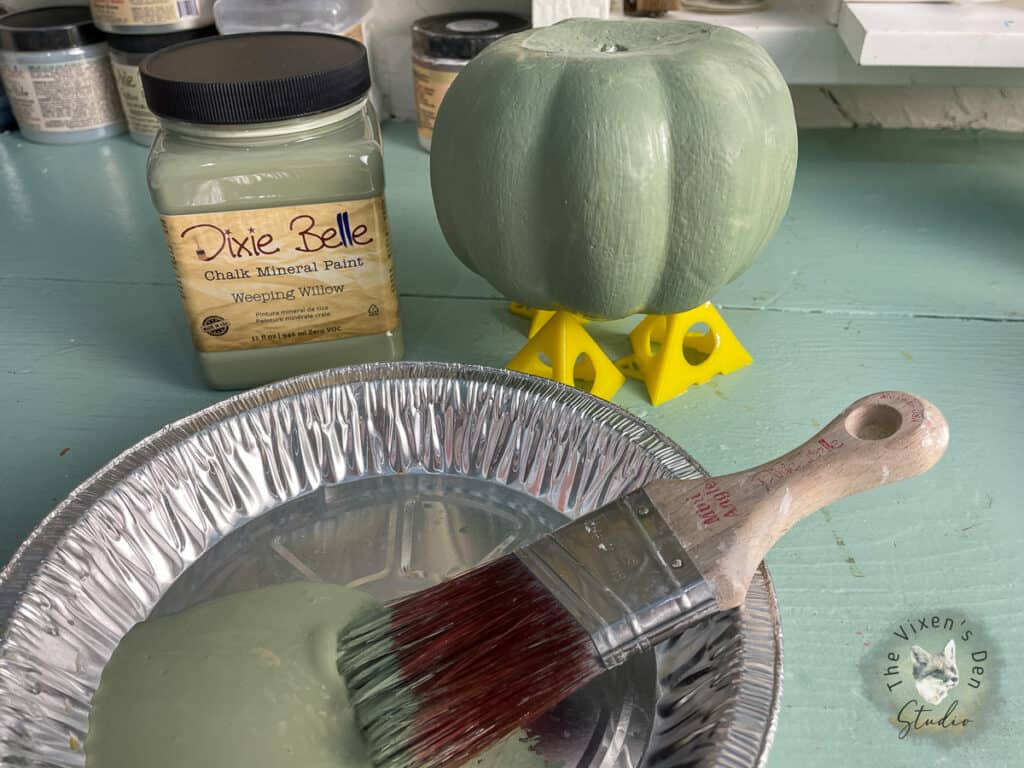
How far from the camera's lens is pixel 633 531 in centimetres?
37

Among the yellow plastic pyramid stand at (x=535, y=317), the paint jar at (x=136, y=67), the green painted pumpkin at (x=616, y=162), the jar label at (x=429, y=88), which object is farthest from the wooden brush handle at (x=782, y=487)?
the paint jar at (x=136, y=67)

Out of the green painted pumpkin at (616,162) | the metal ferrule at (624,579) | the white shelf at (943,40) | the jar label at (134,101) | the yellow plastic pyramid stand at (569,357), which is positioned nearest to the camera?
the metal ferrule at (624,579)

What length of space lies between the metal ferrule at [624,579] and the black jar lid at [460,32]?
2.04 ft

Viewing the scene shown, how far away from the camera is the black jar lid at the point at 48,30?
0.96m

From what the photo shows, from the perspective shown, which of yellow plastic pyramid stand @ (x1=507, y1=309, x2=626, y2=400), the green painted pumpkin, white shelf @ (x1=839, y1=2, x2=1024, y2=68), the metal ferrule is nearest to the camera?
the metal ferrule

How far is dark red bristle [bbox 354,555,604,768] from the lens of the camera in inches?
13.9

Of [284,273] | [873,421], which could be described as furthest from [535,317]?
[873,421]

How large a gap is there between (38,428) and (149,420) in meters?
0.07

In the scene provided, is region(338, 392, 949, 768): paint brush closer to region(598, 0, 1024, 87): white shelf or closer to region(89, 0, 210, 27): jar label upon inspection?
region(598, 0, 1024, 87): white shelf

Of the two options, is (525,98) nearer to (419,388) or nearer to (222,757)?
(419,388)

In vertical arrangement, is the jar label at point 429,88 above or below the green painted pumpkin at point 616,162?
below

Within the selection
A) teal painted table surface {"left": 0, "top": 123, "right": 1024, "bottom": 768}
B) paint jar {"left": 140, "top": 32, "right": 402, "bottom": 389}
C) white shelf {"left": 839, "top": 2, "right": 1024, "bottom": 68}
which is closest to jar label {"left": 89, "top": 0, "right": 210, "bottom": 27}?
teal painted table surface {"left": 0, "top": 123, "right": 1024, "bottom": 768}

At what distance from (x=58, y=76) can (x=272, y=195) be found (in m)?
0.64

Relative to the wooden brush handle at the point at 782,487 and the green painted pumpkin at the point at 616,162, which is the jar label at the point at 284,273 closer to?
the green painted pumpkin at the point at 616,162
